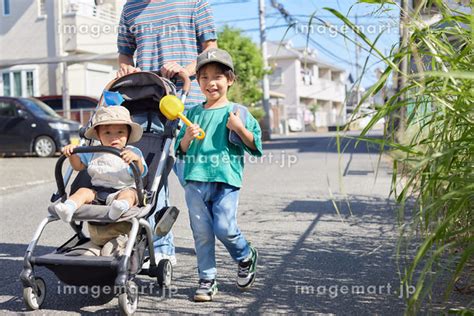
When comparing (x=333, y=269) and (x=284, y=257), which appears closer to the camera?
(x=333, y=269)

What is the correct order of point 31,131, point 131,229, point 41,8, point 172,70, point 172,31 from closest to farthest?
1. point 131,229
2. point 172,70
3. point 172,31
4. point 31,131
5. point 41,8

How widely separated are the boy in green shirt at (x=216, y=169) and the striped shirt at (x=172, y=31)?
679mm

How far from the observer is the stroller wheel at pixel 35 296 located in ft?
10.6

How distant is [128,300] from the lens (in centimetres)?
317

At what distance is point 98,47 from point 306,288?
1063 inches

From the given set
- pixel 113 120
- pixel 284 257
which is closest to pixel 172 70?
pixel 113 120

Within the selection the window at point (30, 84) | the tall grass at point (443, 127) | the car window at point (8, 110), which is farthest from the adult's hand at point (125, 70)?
the window at point (30, 84)

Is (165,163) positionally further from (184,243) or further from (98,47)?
(98,47)

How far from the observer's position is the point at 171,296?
369 centimetres

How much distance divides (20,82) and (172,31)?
2646 centimetres

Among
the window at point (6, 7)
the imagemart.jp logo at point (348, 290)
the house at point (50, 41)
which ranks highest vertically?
the window at point (6, 7)

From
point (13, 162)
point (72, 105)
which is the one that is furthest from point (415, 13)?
point (72, 105)

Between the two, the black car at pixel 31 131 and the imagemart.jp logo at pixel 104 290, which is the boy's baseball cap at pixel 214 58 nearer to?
the imagemart.jp logo at pixel 104 290

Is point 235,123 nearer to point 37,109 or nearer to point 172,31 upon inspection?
point 172,31
